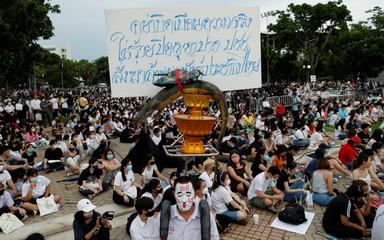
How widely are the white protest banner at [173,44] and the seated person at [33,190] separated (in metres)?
3.38

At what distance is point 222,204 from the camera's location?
6383 millimetres

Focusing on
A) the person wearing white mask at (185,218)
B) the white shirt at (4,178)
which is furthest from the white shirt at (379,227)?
the white shirt at (4,178)

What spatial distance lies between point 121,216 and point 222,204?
6.60ft

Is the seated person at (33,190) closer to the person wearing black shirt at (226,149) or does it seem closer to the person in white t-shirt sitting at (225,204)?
the person in white t-shirt sitting at (225,204)

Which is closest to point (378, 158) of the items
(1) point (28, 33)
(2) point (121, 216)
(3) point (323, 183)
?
(3) point (323, 183)

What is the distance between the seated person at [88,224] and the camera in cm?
498

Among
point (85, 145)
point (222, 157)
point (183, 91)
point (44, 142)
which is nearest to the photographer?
point (183, 91)

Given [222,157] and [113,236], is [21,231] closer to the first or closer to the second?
[113,236]


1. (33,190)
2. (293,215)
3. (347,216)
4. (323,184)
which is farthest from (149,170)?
(347,216)

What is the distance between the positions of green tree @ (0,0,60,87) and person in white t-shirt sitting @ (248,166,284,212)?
556 inches

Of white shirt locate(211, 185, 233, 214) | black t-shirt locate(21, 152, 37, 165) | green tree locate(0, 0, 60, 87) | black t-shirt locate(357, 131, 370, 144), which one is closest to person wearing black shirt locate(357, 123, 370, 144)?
black t-shirt locate(357, 131, 370, 144)

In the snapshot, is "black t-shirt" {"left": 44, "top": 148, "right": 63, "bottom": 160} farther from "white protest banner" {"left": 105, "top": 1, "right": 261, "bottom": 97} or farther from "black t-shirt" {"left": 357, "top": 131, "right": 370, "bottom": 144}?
"black t-shirt" {"left": 357, "top": 131, "right": 370, "bottom": 144}

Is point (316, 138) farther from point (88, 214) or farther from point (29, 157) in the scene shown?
point (88, 214)

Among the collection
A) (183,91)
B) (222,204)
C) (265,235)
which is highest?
(183,91)
